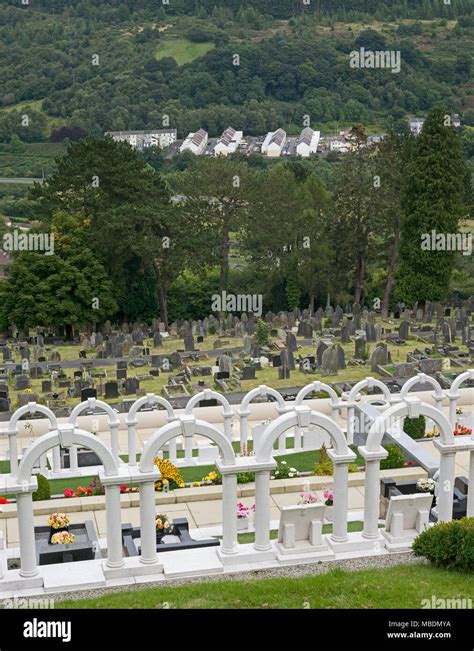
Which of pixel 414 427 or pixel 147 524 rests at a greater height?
pixel 147 524

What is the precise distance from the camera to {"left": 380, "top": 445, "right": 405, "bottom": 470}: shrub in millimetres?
23344

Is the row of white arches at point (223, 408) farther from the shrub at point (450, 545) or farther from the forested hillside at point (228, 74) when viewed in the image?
the forested hillside at point (228, 74)

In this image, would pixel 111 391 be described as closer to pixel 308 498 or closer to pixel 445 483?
pixel 308 498

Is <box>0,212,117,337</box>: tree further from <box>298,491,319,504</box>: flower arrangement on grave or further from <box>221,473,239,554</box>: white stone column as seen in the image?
<box>221,473,239,554</box>: white stone column

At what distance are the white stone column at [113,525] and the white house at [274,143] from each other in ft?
384

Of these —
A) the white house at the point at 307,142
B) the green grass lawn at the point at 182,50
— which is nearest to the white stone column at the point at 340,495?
the white house at the point at 307,142

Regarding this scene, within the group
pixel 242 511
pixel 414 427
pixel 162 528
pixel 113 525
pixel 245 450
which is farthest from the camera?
pixel 414 427

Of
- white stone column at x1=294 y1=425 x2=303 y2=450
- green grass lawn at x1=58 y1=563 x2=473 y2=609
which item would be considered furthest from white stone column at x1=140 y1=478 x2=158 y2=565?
white stone column at x1=294 y1=425 x2=303 y2=450

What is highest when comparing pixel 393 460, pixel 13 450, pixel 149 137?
pixel 149 137

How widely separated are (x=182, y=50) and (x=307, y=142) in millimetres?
39721

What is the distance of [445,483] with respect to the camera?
18.0 m

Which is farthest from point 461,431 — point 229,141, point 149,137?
point 149,137

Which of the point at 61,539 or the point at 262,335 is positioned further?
the point at 262,335
